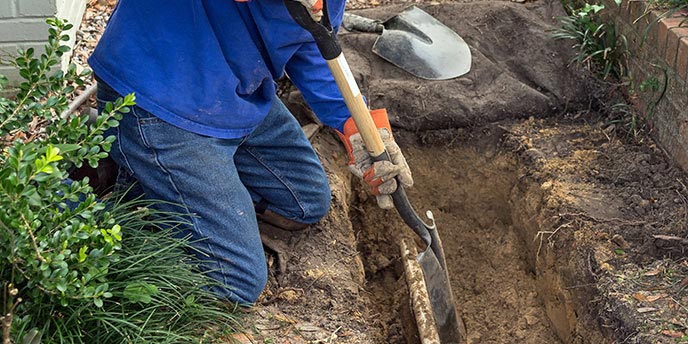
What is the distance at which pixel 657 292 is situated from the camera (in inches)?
126

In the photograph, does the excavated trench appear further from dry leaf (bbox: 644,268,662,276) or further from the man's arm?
the man's arm

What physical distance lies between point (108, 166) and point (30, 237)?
1.00 meters

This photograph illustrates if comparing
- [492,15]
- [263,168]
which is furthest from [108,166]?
[492,15]

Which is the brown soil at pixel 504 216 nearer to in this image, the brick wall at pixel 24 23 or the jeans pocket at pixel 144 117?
the brick wall at pixel 24 23

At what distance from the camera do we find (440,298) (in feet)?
11.5

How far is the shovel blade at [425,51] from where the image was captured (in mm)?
4504

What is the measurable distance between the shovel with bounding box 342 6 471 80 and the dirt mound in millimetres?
43

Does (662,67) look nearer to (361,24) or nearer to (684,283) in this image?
(684,283)

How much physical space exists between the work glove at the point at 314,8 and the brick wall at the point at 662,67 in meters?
1.79

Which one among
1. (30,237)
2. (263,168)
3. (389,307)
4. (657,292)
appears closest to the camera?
(30,237)

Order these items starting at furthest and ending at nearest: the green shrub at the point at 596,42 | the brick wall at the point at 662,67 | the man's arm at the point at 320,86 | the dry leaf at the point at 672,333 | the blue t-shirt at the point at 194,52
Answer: the green shrub at the point at 596,42 → the brick wall at the point at 662,67 → the man's arm at the point at 320,86 → the dry leaf at the point at 672,333 → the blue t-shirt at the point at 194,52

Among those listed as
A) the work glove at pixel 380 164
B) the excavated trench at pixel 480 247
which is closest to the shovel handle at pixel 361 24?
the excavated trench at pixel 480 247

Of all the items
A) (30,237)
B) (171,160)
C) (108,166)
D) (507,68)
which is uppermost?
(30,237)

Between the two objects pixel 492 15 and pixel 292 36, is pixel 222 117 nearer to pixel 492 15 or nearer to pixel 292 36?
pixel 292 36
